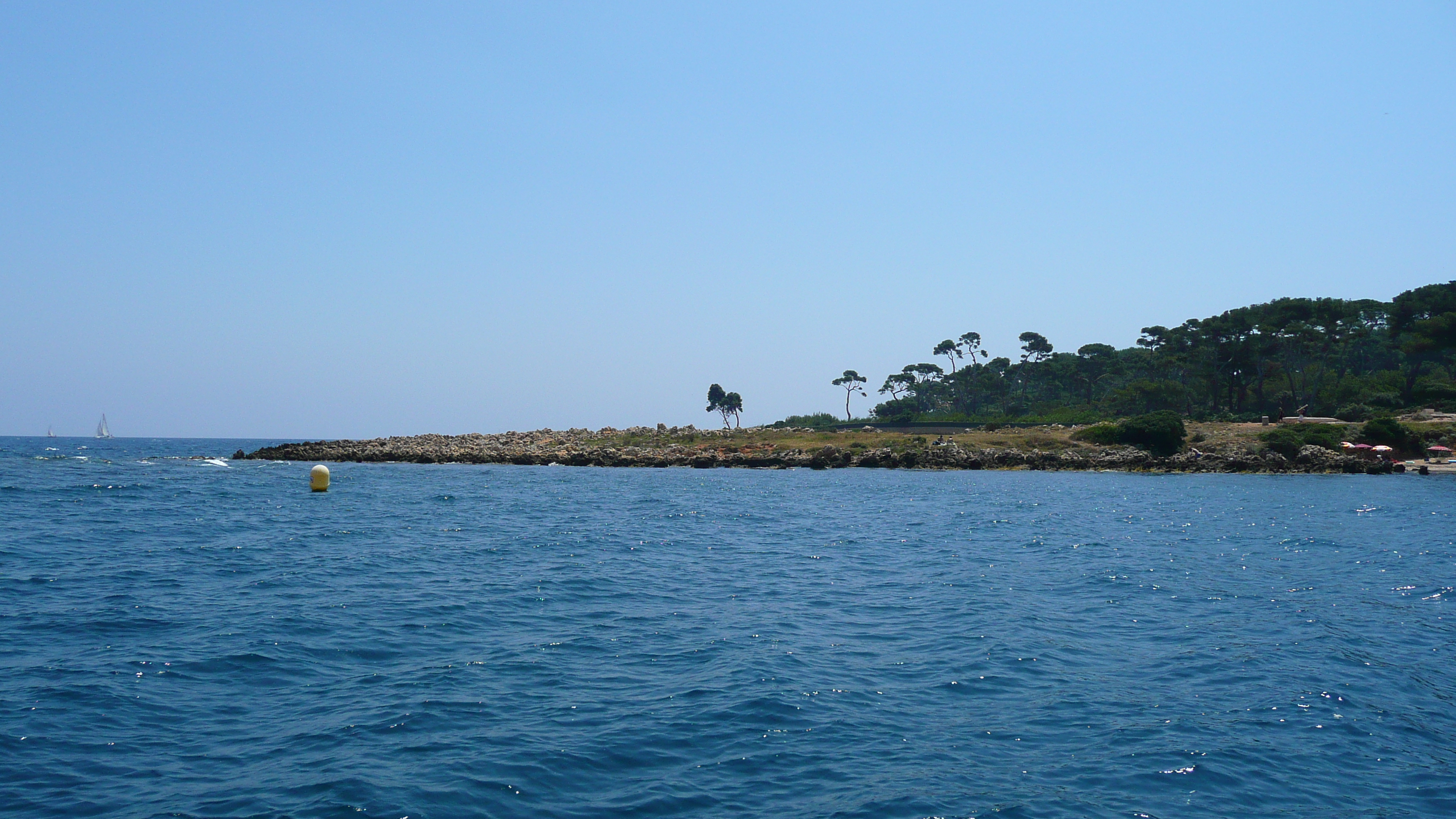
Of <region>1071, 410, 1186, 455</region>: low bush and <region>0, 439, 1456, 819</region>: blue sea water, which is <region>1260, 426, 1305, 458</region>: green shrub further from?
<region>0, 439, 1456, 819</region>: blue sea water

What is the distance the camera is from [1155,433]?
210ft

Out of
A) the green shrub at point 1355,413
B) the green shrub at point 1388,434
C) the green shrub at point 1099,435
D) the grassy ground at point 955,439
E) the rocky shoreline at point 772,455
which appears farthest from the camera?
the green shrub at point 1355,413

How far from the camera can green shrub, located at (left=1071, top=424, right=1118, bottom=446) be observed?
66.6 meters

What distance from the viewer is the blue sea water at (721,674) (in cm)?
790

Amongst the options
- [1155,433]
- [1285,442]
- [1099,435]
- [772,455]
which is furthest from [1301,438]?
[772,455]

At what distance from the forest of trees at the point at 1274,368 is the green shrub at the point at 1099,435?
59.6 ft

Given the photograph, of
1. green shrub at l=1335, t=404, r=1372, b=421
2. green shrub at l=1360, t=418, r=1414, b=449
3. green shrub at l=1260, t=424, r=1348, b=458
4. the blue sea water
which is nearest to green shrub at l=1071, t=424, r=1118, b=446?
green shrub at l=1260, t=424, r=1348, b=458

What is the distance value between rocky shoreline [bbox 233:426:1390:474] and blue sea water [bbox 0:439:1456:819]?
118 ft

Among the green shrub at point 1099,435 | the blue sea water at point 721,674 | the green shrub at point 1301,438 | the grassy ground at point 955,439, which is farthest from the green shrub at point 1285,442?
→ the blue sea water at point 721,674

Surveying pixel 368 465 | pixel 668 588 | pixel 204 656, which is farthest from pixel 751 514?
pixel 368 465

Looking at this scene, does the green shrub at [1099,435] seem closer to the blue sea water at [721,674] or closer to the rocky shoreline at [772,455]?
the rocky shoreline at [772,455]

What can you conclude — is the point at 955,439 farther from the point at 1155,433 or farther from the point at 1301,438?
the point at 1301,438

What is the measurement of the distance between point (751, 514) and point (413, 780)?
1010 inches

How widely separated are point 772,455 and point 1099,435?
24511mm
